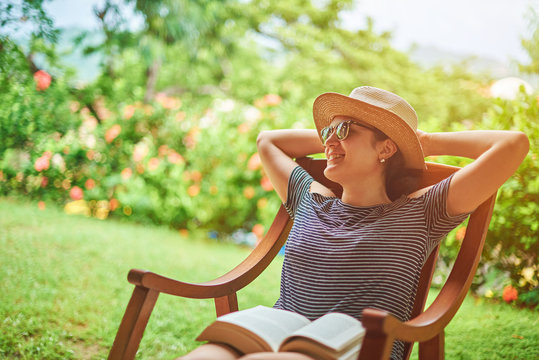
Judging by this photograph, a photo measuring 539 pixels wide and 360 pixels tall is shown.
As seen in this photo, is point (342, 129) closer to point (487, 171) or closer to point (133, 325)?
point (487, 171)

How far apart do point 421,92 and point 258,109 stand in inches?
140

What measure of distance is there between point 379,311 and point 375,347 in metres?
0.08

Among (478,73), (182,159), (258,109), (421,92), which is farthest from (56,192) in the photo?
(478,73)

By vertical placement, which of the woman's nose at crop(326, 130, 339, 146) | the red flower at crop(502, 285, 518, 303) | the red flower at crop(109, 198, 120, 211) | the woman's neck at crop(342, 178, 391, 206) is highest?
the woman's nose at crop(326, 130, 339, 146)

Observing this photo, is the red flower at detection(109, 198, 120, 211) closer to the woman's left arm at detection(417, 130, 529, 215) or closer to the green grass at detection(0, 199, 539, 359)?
the green grass at detection(0, 199, 539, 359)

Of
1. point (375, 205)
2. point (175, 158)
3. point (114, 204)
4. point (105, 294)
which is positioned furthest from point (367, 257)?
point (114, 204)

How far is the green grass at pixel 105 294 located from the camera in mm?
2525

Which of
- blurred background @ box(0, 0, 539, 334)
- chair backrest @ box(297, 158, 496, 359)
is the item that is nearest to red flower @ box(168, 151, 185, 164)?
blurred background @ box(0, 0, 539, 334)

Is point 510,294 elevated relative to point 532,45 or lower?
lower

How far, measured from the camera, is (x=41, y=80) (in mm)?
4426

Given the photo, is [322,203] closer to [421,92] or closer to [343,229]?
[343,229]

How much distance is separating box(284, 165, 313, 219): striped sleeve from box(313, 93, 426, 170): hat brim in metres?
0.28

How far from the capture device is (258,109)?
4598 millimetres

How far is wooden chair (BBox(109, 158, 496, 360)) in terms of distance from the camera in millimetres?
1117
